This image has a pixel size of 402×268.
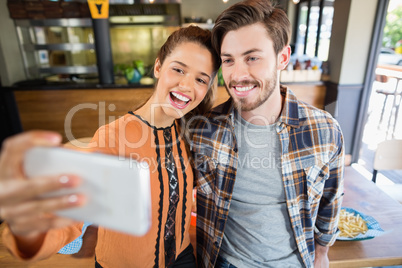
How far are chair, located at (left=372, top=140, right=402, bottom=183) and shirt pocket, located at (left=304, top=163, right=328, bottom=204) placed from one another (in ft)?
5.11

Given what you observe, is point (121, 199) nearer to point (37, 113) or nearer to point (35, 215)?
point (35, 215)

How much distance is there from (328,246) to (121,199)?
1.23 m

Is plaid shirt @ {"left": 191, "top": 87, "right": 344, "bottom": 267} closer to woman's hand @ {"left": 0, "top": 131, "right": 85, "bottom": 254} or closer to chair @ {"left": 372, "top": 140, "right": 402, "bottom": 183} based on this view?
woman's hand @ {"left": 0, "top": 131, "right": 85, "bottom": 254}

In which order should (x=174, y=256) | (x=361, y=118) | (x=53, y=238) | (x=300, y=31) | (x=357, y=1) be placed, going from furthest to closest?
(x=300, y=31) → (x=361, y=118) → (x=357, y=1) → (x=174, y=256) → (x=53, y=238)

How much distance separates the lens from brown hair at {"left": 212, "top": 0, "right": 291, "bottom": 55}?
1.15 meters

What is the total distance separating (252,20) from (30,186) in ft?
3.40

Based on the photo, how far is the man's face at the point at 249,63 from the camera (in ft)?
3.76

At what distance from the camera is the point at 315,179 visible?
1228 millimetres

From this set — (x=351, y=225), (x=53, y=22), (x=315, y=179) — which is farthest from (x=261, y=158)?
(x=53, y=22)

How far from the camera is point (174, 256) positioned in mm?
1128

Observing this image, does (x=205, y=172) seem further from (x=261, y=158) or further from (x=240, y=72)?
(x=240, y=72)

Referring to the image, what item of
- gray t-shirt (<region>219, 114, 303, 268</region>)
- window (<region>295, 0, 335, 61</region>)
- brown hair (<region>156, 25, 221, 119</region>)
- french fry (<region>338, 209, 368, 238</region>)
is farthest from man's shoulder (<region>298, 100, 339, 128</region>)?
window (<region>295, 0, 335, 61</region>)

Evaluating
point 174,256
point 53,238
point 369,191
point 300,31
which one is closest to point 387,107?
point 300,31

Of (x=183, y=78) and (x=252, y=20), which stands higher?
(x=252, y=20)
